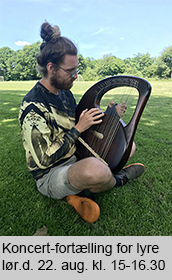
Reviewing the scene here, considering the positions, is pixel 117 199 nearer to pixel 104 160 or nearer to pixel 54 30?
pixel 104 160

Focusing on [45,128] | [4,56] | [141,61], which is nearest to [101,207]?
[45,128]

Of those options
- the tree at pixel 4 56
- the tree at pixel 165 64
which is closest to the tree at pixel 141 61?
the tree at pixel 165 64

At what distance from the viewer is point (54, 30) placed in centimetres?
158

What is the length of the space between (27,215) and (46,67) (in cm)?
133

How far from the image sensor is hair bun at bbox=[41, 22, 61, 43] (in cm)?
155

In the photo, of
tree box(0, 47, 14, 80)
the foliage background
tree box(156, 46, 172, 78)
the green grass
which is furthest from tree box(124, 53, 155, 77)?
the green grass

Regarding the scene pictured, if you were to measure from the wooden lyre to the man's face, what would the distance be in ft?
0.78

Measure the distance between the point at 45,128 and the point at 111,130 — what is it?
0.56 meters

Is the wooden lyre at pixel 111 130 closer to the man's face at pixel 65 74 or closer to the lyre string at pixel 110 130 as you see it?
the lyre string at pixel 110 130

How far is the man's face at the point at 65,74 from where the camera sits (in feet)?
5.24

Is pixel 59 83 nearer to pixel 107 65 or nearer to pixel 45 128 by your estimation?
pixel 45 128

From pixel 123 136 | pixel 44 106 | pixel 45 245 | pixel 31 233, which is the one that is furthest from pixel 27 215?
pixel 123 136

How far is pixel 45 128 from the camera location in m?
1.52

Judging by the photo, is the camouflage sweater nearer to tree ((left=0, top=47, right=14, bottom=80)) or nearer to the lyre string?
the lyre string
